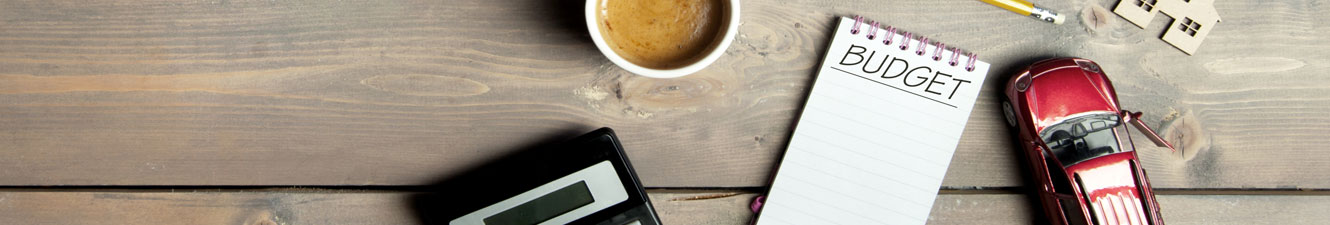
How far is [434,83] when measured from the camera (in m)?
0.73

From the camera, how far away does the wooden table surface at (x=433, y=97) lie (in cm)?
73

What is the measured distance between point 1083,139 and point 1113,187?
55 millimetres

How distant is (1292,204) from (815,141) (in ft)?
1.70

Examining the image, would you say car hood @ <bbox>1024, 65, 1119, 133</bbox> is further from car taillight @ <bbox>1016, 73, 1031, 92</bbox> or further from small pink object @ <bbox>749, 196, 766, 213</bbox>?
small pink object @ <bbox>749, 196, 766, 213</bbox>

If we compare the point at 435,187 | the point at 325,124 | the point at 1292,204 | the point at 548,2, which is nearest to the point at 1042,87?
the point at 1292,204

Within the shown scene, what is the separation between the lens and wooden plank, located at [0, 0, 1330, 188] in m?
0.73

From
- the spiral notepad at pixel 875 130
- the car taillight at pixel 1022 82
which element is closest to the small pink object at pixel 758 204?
the spiral notepad at pixel 875 130

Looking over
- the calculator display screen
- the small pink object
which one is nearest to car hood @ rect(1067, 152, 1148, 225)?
the small pink object

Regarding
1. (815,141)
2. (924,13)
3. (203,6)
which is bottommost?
(815,141)

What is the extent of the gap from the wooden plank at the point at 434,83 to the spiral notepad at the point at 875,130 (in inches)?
0.8

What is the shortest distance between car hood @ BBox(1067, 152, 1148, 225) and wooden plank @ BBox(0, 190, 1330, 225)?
6 centimetres

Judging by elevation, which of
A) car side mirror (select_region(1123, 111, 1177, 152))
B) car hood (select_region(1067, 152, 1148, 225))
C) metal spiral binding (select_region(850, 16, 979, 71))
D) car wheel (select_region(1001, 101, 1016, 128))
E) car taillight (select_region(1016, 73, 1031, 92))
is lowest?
car hood (select_region(1067, 152, 1148, 225))

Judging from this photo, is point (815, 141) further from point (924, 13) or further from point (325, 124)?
point (325, 124)

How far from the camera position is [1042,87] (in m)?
0.71
